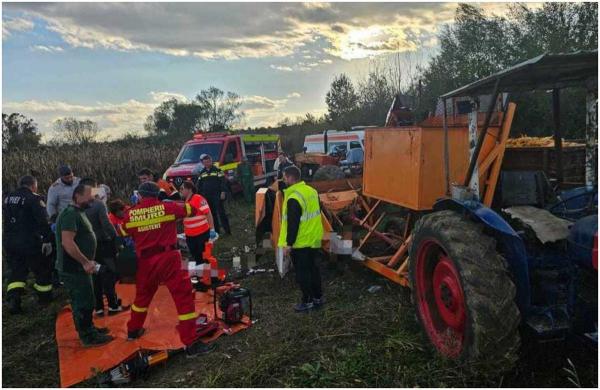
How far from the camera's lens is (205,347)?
14.6ft

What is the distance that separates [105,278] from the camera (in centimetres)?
568

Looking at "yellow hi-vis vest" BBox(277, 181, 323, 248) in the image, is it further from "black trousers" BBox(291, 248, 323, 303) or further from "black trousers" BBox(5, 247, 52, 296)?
"black trousers" BBox(5, 247, 52, 296)

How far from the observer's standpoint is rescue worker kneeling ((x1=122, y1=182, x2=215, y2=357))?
14.7 feet

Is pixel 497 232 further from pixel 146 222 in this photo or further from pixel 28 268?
pixel 28 268

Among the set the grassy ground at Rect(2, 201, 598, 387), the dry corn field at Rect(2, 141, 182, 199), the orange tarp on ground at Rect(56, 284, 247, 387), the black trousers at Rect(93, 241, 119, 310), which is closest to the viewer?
the grassy ground at Rect(2, 201, 598, 387)

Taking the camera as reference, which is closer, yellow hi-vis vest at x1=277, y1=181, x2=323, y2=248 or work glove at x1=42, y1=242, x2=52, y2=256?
yellow hi-vis vest at x1=277, y1=181, x2=323, y2=248

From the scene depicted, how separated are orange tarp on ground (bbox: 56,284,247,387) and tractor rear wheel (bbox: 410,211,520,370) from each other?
7.11 feet

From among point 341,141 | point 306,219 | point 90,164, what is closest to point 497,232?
point 306,219

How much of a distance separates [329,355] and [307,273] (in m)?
1.47

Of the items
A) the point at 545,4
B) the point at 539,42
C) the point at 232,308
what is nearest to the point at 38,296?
the point at 232,308

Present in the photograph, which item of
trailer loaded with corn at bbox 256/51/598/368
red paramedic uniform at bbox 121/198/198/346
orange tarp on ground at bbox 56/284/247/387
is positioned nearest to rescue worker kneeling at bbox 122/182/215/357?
red paramedic uniform at bbox 121/198/198/346

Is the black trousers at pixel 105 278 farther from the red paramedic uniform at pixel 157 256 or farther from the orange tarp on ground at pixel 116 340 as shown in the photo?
the red paramedic uniform at pixel 157 256

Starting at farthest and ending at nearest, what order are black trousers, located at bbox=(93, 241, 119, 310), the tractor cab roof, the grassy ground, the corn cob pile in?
black trousers, located at bbox=(93, 241, 119, 310) → the corn cob pile → the grassy ground → the tractor cab roof

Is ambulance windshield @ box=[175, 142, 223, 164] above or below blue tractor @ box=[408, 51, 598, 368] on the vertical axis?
above
